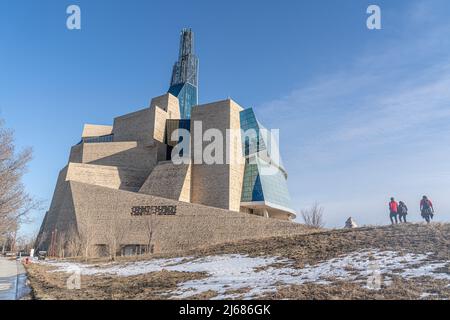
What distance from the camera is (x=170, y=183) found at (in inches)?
1602

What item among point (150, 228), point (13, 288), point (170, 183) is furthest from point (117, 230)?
point (13, 288)

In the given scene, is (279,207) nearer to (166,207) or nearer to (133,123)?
(166,207)

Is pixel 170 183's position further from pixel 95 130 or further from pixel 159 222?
pixel 95 130

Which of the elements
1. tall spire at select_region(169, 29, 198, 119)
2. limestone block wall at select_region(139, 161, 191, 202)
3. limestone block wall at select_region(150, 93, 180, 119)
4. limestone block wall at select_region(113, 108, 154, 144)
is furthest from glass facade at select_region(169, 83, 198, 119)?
limestone block wall at select_region(139, 161, 191, 202)

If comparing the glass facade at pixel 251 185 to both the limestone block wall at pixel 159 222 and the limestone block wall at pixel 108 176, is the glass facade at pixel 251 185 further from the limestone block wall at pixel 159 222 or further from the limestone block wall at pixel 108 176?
the limestone block wall at pixel 108 176

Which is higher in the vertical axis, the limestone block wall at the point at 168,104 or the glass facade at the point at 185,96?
the glass facade at the point at 185,96

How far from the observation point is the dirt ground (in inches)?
313

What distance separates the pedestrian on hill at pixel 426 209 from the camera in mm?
15914

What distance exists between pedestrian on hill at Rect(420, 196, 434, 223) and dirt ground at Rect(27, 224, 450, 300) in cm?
153

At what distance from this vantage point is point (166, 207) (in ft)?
104

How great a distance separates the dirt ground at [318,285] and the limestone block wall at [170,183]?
21.5m

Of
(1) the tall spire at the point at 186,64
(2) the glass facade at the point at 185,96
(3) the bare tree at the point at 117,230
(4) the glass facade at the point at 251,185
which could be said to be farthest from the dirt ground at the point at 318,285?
(1) the tall spire at the point at 186,64

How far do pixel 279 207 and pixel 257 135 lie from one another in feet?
31.1
